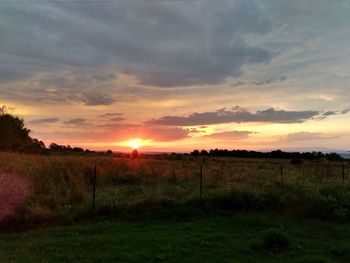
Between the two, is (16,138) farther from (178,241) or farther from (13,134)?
(178,241)

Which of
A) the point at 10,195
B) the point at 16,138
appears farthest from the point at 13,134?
the point at 10,195

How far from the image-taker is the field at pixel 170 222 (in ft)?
32.3

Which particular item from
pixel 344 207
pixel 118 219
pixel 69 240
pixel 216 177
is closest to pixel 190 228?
pixel 118 219

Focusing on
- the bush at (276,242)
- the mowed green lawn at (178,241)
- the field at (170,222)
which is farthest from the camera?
the bush at (276,242)

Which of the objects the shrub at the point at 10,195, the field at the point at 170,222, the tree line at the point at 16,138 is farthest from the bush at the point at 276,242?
the tree line at the point at 16,138

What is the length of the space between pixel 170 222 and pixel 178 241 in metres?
2.91

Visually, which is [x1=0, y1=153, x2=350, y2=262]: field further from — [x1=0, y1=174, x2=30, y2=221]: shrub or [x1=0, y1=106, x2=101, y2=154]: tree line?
[x1=0, y1=106, x2=101, y2=154]: tree line

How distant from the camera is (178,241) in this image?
10.7 meters

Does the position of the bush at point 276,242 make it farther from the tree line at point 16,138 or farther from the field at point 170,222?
the tree line at point 16,138

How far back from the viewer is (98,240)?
35.2 feet

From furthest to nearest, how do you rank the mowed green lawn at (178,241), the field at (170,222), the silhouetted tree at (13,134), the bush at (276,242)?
the silhouetted tree at (13,134) → the bush at (276,242) → the field at (170,222) → the mowed green lawn at (178,241)

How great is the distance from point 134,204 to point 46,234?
3431 mm

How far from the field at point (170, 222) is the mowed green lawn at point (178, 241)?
0.07 ft

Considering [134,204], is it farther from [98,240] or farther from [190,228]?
[98,240]
